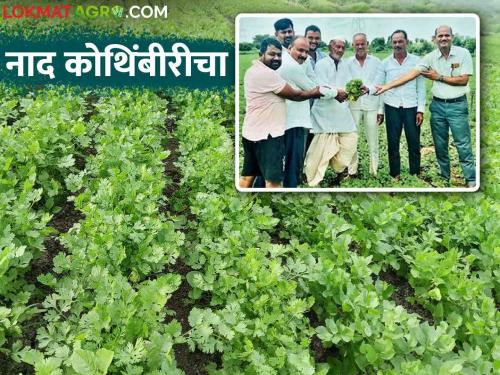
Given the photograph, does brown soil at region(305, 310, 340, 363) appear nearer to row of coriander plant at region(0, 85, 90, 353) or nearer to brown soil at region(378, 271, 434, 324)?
brown soil at region(378, 271, 434, 324)

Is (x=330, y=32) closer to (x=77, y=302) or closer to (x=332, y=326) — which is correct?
(x=332, y=326)

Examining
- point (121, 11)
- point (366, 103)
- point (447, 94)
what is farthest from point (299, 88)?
point (121, 11)

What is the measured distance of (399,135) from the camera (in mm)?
4949

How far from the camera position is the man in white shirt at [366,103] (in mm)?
4840

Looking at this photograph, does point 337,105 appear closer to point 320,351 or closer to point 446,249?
point 446,249

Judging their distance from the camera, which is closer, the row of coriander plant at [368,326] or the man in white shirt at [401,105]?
the row of coriander plant at [368,326]

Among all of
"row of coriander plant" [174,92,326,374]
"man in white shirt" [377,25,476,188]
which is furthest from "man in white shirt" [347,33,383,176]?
"row of coriander plant" [174,92,326,374]

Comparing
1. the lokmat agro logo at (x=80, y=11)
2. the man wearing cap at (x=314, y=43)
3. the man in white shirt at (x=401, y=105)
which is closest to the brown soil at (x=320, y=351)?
the man in white shirt at (x=401, y=105)

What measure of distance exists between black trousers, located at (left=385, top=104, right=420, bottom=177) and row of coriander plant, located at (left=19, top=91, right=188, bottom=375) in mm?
A: 1677

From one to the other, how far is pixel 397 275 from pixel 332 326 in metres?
1.21

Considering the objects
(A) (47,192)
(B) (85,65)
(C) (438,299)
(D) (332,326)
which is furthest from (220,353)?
(B) (85,65)

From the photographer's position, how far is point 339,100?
4883 millimetres

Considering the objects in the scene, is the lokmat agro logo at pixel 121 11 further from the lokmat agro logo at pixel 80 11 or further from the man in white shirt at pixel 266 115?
the man in white shirt at pixel 266 115

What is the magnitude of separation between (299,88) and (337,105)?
1.01 feet
